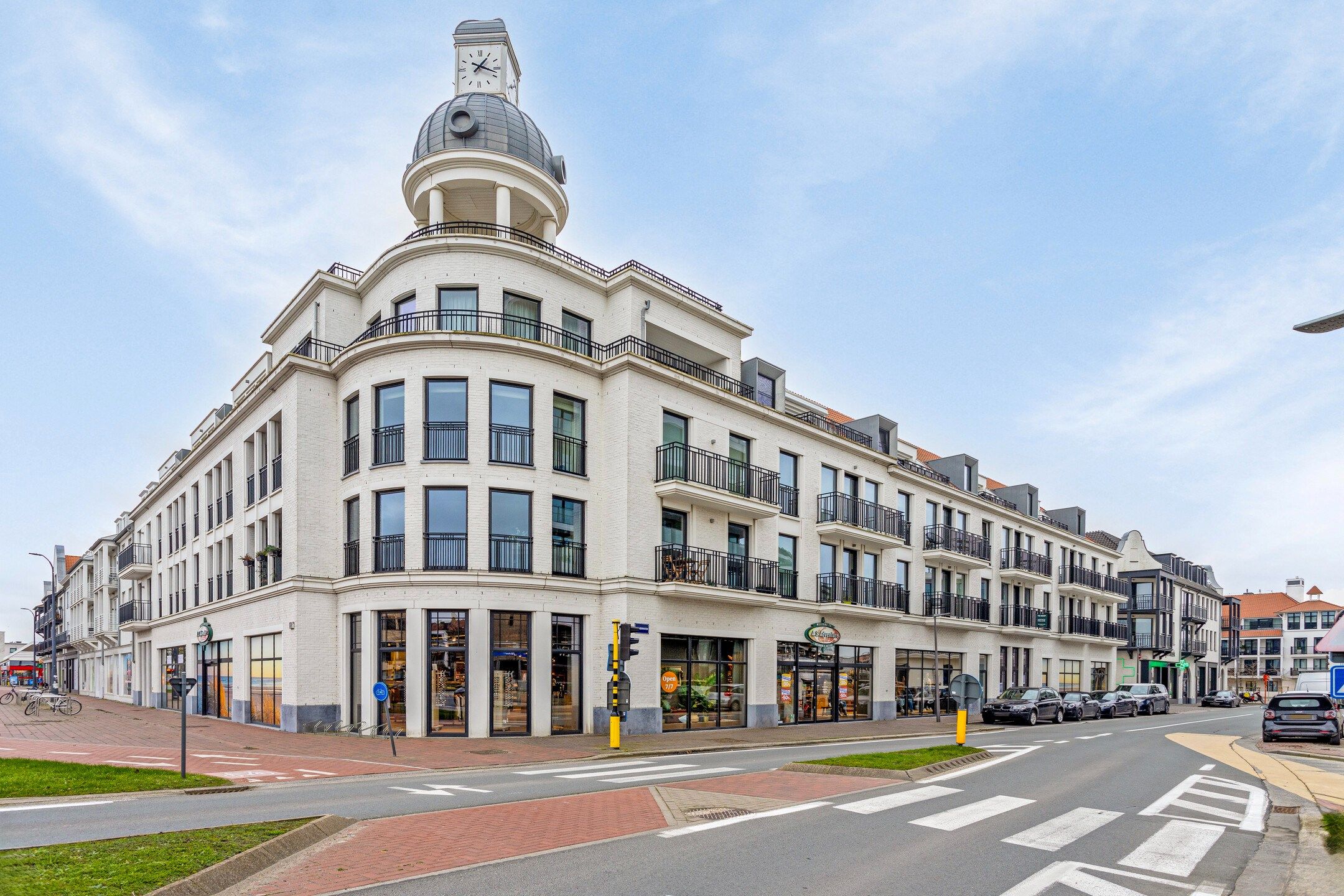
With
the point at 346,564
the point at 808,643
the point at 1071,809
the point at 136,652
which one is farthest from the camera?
the point at 136,652

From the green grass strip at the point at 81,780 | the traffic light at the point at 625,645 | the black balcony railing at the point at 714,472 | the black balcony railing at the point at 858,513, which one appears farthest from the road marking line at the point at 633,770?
the black balcony railing at the point at 858,513

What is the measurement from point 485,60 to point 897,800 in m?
27.3

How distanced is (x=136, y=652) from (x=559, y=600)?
33413 millimetres

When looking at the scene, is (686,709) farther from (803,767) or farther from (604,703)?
(803,767)

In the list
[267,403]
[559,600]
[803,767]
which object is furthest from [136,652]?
[803,767]

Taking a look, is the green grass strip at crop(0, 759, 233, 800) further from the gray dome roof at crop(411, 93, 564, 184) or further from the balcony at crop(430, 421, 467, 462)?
the gray dome roof at crop(411, 93, 564, 184)

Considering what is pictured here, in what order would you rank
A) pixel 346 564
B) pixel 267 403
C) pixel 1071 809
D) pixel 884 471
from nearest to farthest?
1. pixel 1071 809
2. pixel 346 564
3. pixel 267 403
4. pixel 884 471

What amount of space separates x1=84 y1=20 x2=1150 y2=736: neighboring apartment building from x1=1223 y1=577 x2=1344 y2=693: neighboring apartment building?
Answer: 8448cm

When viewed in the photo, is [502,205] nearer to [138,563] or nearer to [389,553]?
[389,553]

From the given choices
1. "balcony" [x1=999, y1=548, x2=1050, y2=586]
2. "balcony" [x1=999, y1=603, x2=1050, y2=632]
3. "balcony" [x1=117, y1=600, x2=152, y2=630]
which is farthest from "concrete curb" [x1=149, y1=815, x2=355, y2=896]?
"balcony" [x1=117, y1=600, x2=152, y2=630]

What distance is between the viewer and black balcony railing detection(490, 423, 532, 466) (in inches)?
904

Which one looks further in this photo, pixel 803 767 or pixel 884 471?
pixel 884 471

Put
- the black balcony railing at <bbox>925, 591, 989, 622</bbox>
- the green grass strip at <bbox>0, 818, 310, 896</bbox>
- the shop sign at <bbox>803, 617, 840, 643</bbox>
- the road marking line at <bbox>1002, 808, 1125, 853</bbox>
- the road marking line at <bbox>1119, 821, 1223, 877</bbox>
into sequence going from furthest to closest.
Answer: the black balcony railing at <bbox>925, 591, 989, 622</bbox>, the shop sign at <bbox>803, 617, 840, 643</bbox>, the road marking line at <bbox>1002, 808, 1125, 853</bbox>, the road marking line at <bbox>1119, 821, 1223, 877</bbox>, the green grass strip at <bbox>0, 818, 310, 896</bbox>

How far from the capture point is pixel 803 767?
15289mm
